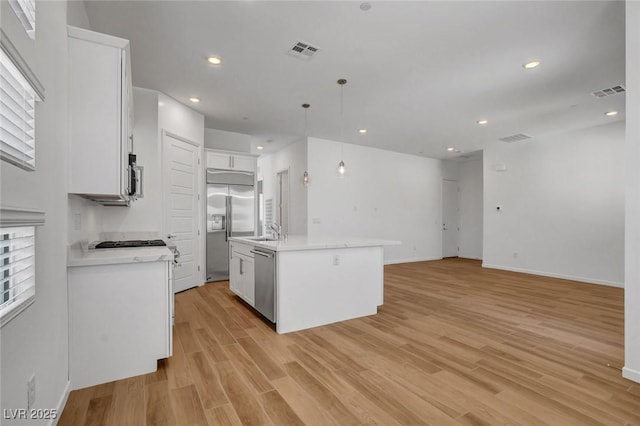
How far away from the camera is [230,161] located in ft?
18.8

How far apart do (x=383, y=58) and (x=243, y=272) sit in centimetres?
310

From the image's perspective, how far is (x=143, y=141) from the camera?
161 inches

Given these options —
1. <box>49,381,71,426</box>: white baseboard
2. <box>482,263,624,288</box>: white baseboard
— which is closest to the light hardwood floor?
<box>49,381,71,426</box>: white baseboard

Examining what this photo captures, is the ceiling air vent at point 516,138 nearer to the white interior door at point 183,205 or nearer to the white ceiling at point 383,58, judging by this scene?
the white ceiling at point 383,58

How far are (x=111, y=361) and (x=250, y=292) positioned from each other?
1.71 metres

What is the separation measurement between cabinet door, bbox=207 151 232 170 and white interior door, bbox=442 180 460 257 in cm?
633

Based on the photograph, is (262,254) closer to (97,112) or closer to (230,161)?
(97,112)

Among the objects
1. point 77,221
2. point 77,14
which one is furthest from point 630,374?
point 77,14

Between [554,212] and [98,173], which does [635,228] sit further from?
[554,212]

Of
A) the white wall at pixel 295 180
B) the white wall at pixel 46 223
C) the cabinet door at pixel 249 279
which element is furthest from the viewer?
the white wall at pixel 295 180

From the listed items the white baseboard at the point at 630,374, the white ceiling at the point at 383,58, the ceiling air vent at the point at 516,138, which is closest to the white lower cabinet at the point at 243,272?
the white ceiling at the point at 383,58

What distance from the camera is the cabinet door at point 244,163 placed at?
5793 mm

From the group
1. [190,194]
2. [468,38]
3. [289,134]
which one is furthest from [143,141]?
[468,38]

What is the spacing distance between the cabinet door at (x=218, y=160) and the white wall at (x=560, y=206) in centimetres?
609
